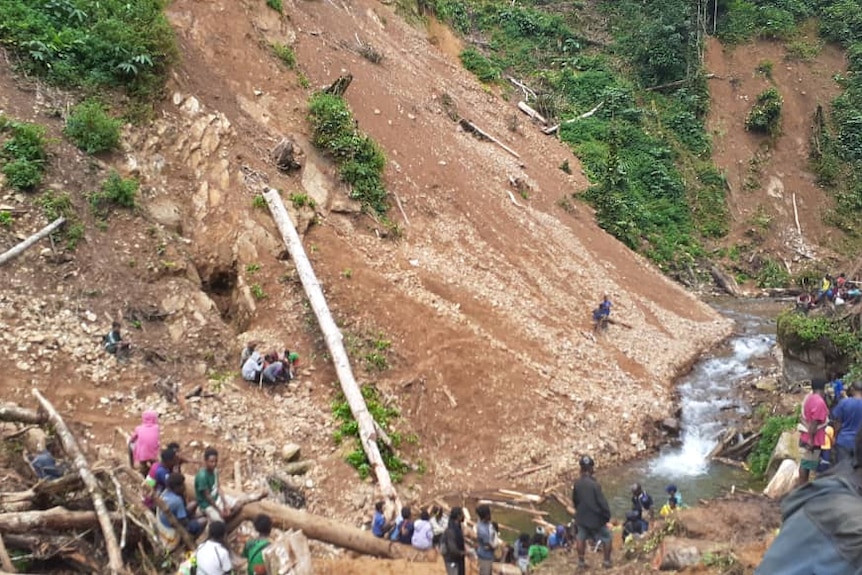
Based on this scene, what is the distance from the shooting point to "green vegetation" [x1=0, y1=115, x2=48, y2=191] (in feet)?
37.7

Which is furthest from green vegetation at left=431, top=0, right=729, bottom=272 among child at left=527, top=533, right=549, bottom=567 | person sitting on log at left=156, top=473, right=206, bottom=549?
person sitting on log at left=156, top=473, right=206, bottom=549

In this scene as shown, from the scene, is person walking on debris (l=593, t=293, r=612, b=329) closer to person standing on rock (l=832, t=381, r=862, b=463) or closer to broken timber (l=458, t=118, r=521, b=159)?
broken timber (l=458, t=118, r=521, b=159)

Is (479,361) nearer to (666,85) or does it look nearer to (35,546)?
(35,546)

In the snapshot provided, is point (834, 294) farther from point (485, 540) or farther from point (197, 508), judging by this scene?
point (197, 508)

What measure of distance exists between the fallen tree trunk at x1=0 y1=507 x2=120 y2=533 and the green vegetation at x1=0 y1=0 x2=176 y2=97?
10641 millimetres

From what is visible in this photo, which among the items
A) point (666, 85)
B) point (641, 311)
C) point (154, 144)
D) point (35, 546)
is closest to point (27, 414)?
point (35, 546)

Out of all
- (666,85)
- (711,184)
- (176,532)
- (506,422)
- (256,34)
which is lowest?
(506,422)

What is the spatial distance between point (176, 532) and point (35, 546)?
1.25 m

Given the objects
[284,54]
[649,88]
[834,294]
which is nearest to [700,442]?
[834,294]

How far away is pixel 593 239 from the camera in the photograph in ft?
71.9

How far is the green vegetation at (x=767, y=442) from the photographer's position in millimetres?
12453

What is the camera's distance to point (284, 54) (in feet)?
61.3

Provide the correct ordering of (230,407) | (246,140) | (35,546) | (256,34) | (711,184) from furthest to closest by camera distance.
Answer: (711,184), (256,34), (246,140), (230,407), (35,546)

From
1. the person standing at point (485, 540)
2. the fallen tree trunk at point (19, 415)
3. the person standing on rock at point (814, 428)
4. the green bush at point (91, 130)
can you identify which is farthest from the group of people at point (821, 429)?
the green bush at point (91, 130)
